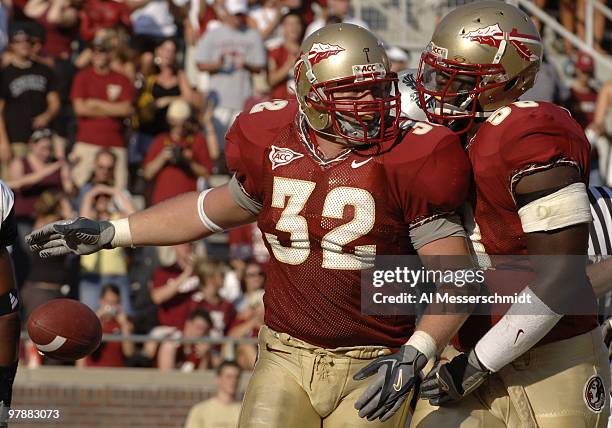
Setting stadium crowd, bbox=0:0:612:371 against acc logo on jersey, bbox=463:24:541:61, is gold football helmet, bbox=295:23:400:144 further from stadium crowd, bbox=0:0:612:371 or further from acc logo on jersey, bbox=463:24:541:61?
stadium crowd, bbox=0:0:612:371

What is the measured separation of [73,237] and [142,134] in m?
5.34

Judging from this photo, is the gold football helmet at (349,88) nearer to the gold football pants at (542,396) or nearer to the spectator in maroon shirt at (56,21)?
A: the gold football pants at (542,396)

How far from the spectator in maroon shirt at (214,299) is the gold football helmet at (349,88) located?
192 inches

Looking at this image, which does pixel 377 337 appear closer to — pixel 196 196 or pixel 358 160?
pixel 358 160

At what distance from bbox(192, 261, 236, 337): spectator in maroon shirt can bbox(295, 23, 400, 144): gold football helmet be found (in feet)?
16.0

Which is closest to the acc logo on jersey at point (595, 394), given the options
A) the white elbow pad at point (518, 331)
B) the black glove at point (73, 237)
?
the white elbow pad at point (518, 331)

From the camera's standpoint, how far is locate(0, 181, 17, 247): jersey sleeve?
5.04 m

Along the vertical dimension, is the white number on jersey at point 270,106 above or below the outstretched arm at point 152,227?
above

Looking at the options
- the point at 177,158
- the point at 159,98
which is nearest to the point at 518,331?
the point at 177,158

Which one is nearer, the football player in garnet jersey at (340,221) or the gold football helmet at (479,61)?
the football player in garnet jersey at (340,221)

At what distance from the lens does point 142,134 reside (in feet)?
32.9

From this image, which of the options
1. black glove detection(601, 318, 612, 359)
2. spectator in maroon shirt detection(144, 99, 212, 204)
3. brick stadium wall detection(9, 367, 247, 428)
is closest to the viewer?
black glove detection(601, 318, 612, 359)

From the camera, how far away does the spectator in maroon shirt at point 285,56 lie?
10484mm

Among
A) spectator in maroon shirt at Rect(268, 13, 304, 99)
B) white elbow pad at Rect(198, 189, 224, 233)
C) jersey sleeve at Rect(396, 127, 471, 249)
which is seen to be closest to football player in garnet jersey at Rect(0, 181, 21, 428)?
white elbow pad at Rect(198, 189, 224, 233)
